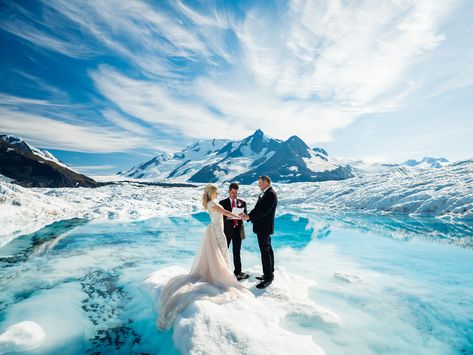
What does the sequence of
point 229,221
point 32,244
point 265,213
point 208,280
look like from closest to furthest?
point 208,280, point 265,213, point 229,221, point 32,244

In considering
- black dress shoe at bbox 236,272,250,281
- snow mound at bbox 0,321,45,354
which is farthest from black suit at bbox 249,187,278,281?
snow mound at bbox 0,321,45,354

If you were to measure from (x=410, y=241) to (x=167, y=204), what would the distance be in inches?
1273

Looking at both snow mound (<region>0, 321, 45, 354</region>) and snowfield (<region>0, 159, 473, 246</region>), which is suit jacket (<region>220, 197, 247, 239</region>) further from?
snowfield (<region>0, 159, 473, 246</region>)

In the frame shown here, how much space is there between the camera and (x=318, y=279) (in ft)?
29.6

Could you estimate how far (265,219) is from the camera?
7160 mm

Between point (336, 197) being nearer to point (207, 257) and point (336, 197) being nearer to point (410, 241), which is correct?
point (410, 241)

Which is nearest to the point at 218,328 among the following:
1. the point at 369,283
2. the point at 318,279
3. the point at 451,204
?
the point at 318,279

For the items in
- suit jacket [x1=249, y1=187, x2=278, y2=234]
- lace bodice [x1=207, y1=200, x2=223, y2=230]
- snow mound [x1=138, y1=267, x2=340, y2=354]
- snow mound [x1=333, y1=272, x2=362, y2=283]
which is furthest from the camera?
snow mound [x1=333, y1=272, x2=362, y2=283]

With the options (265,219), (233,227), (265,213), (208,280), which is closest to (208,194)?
(233,227)

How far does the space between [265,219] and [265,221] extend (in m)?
0.05

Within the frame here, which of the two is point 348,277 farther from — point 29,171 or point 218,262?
point 29,171

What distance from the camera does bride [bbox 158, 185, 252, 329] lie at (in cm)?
562

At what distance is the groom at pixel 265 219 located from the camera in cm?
701

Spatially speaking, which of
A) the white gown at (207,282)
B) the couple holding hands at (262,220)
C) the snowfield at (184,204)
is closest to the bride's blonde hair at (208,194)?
the white gown at (207,282)
